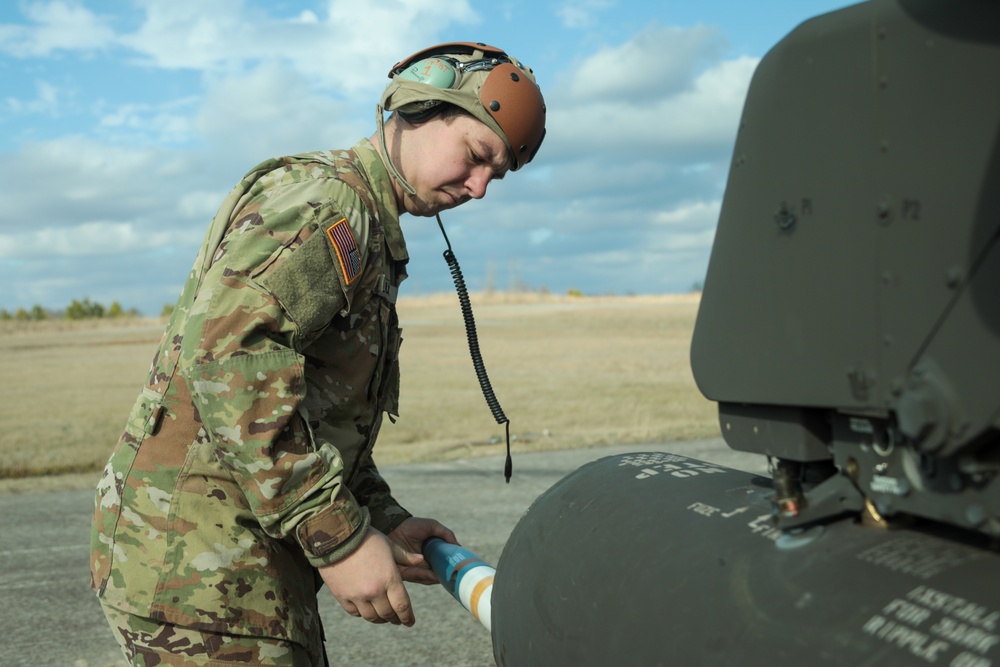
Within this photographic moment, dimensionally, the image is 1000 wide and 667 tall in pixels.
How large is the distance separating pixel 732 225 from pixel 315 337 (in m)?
1.10

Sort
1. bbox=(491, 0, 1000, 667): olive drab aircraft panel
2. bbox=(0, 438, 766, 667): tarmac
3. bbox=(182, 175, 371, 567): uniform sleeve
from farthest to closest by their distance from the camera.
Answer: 1. bbox=(0, 438, 766, 667): tarmac
2. bbox=(182, 175, 371, 567): uniform sleeve
3. bbox=(491, 0, 1000, 667): olive drab aircraft panel

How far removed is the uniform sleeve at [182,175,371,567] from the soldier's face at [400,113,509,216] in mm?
401

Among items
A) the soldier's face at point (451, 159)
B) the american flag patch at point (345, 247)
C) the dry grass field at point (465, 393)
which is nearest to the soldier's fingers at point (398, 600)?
the american flag patch at point (345, 247)

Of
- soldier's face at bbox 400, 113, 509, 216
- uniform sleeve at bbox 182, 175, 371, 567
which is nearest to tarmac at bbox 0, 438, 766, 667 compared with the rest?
uniform sleeve at bbox 182, 175, 371, 567

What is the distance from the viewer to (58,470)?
10.4 m

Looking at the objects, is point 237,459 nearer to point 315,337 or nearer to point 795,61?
point 315,337

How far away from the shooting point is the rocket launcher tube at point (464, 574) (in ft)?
9.73

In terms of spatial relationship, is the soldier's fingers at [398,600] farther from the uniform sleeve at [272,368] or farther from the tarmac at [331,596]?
the tarmac at [331,596]

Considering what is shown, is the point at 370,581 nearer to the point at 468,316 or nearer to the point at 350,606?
the point at 350,606

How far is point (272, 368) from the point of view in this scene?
241 cm

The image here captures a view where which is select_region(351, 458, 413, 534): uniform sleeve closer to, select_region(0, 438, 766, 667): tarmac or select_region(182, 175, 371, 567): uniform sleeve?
select_region(182, 175, 371, 567): uniform sleeve

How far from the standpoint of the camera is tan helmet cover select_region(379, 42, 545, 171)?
9.02 ft

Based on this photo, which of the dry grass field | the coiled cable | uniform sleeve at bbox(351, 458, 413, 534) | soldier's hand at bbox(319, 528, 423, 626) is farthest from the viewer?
the dry grass field

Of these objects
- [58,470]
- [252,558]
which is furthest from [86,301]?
[252,558]
